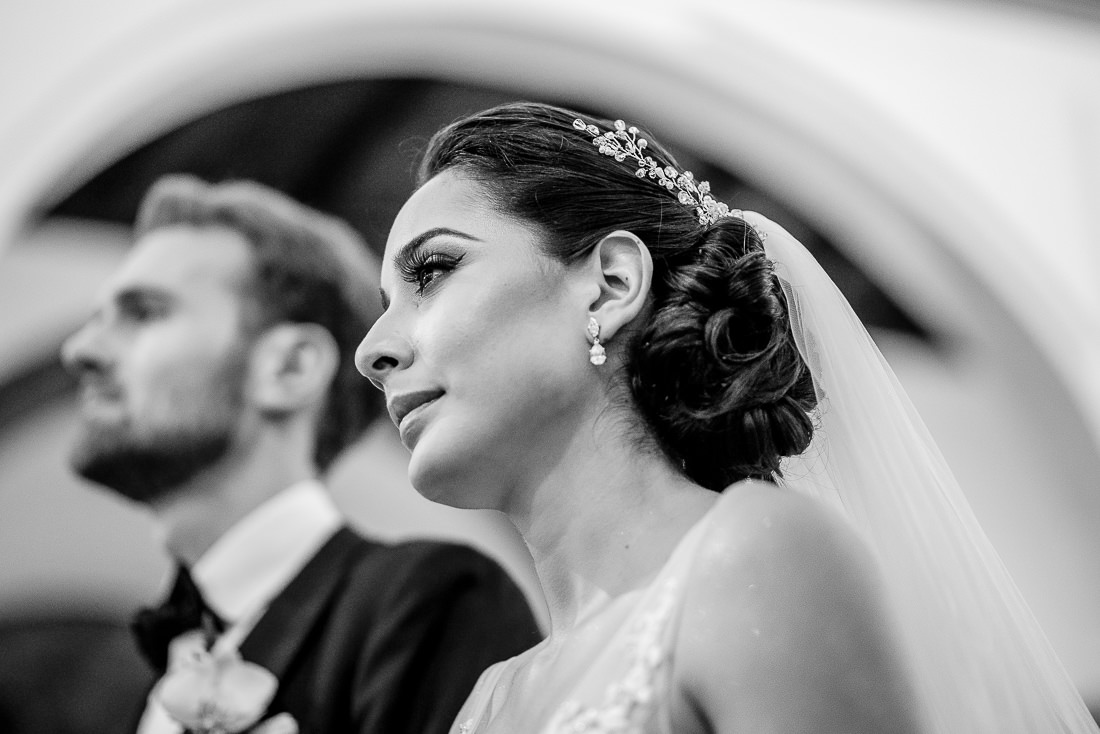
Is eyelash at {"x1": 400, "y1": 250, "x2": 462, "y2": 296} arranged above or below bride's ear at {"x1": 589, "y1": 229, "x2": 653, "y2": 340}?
below

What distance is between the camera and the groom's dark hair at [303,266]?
9.18 ft

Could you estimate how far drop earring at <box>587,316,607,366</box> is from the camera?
52.3 inches

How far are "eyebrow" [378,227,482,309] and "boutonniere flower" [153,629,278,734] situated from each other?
1120 millimetres

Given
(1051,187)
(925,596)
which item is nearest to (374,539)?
(925,596)

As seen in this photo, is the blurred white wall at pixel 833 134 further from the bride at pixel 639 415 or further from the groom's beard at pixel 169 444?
the bride at pixel 639 415

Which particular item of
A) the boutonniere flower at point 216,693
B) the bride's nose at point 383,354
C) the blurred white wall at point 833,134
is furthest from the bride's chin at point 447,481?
the blurred white wall at point 833,134

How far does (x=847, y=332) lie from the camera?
142 centimetres

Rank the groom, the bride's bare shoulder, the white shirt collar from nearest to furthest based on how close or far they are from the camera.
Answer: the bride's bare shoulder < the groom < the white shirt collar

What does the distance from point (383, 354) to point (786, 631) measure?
56 cm

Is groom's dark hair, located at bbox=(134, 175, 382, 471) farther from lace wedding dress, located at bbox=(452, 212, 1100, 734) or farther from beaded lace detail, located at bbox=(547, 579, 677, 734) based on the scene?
beaded lace detail, located at bbox=(547, 579, 677, 734)

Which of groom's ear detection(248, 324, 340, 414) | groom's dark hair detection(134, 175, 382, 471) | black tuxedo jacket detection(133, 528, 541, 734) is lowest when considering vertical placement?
black tuxedo jacket detection(133, 528, 541, 734)

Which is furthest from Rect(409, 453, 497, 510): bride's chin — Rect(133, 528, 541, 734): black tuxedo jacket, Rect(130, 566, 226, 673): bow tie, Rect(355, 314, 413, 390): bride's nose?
Rect(130, 566, 226, 673): bow tie

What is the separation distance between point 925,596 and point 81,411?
2.21m

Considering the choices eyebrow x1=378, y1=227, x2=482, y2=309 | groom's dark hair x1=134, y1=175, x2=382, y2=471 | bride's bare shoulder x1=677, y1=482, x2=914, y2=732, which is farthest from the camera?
groom's dark hair x1=134, y1=175, x2=382, y2=471
